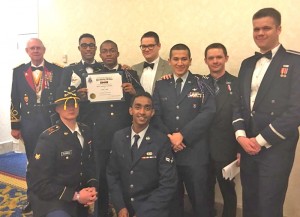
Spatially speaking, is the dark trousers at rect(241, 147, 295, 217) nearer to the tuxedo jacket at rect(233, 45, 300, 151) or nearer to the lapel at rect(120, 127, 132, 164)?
the tuxedo jacket at rect(233, 45, 300, 151)

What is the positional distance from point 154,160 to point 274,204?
2.92 ft

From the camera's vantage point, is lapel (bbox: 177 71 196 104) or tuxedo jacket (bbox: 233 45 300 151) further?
lapel (bbox: 177 71 196 104)

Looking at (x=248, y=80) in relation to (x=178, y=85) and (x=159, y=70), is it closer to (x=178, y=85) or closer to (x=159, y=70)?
(x=178, y=85)

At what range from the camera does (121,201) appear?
86.2 inches

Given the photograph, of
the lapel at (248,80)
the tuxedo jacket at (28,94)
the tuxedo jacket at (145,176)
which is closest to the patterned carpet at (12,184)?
the tuxedo jacket at (28,94)

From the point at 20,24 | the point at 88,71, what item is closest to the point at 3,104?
the point at 20,24

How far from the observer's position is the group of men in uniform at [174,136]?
201cm

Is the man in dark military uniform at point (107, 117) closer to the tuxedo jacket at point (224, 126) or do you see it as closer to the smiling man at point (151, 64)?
the smiling man at point (151, 64)

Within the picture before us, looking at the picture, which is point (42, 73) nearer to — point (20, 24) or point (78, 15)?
point (78, 15)

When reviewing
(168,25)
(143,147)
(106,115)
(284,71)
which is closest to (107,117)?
(106,115)

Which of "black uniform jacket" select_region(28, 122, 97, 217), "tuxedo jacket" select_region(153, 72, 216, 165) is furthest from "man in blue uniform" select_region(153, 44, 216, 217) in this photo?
"black uniform jacket" select_region(28, 122, 97, 217)

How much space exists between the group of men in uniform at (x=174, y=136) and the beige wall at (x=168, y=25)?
0.55m

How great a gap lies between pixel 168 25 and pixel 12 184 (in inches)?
111

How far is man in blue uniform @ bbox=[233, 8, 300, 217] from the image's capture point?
6.33 feet
